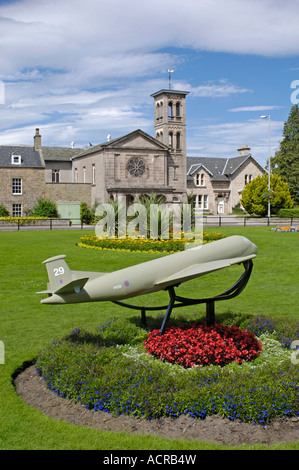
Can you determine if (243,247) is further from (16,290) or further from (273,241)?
(273,241)

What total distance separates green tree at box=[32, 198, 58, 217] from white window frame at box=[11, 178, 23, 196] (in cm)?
268

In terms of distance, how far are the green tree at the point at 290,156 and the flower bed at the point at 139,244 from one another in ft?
162

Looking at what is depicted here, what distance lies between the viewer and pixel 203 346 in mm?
7848

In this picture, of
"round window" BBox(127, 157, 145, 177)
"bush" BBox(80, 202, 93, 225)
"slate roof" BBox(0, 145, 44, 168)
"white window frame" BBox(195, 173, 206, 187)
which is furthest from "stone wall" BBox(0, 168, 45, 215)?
"white window frame" BBox(195, 173, 206, 187)

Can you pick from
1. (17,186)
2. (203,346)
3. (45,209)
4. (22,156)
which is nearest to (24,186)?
(17,186)

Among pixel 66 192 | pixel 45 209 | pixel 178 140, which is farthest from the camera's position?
pixel 178 140

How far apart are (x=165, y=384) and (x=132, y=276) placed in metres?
2.07

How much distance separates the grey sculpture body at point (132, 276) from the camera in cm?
786

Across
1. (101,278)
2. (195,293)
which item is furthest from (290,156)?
(101,278)

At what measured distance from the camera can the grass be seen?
5836 mm

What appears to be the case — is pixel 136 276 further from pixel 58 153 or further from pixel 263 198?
pixel 58 153

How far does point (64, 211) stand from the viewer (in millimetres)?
54844

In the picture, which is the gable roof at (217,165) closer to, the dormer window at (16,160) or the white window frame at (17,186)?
the dormer window at (16,160)
